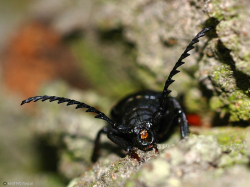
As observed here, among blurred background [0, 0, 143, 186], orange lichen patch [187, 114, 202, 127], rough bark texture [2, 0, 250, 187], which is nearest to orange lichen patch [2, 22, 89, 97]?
blurred background [0, 0, 143, 186]

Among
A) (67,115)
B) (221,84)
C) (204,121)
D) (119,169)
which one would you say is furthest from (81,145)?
(221,84)

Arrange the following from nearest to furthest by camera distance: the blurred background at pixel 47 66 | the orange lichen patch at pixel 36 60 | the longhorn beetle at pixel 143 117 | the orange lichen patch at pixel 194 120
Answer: the longhorn beetle at pixel 143 117
the orange lichen patch at pixel 194 120
the blurred background at pixel 47 66
the orange lichen patch at pixel 36 60

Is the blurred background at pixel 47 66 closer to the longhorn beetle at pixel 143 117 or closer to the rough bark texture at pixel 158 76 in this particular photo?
the rough bark texture at pixel 158 76

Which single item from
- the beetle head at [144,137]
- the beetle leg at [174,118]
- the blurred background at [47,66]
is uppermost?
the blurred background at [47,66]

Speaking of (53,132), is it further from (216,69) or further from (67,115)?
(216,69)

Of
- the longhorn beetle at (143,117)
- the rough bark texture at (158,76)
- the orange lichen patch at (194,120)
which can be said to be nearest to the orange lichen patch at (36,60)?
the rough bark texture at (158,76)

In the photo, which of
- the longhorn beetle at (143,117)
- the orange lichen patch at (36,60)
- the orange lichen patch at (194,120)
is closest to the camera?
the longhorn beetle at (143,117)

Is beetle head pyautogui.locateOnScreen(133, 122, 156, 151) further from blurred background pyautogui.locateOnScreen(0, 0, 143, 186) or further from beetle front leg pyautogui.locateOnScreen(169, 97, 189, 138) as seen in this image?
blurred background pyautogui.locateOnScreen(0, 0, 143, 186)
